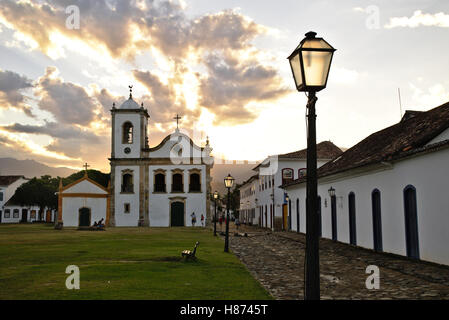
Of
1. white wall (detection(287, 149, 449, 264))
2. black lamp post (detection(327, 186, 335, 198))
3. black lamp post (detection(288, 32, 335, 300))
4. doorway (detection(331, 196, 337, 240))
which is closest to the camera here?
black lamp post (detection(288, 32, 335, 300))

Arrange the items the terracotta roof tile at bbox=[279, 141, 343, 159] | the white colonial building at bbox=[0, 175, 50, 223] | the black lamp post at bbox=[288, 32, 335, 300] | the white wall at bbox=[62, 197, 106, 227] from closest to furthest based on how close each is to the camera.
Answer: the black lamp post at bbox=[288, 32, 335, 300] → the terracotta roof tile at bbox=[279, 141, 343, 159] → the white wall at bbox=[62, 197, 106, 227] → the white colonial building at bbox=[0, 175, 50, 223]

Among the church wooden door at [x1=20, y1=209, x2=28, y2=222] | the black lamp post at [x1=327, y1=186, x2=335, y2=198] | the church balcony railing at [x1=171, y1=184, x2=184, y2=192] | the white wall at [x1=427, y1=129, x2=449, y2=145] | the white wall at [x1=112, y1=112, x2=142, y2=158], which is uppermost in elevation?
the white wall at [x1=112, y1=112, x2=142, y2=158]

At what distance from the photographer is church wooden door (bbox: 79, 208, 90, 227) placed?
38.7 meters

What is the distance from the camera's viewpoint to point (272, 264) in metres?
11.9

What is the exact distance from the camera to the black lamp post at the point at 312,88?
402cm

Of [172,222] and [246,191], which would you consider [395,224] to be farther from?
[246,191]

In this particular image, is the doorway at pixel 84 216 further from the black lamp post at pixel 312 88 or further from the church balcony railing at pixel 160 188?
the black lamp post at pixel 312 88

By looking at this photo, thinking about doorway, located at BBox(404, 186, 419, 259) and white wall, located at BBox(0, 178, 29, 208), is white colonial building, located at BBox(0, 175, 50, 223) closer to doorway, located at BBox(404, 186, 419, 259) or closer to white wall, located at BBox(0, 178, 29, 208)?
white wall, located at BBox(0, 178, 29, 208)

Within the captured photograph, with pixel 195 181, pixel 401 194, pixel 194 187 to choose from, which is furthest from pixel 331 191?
pixel 194 187

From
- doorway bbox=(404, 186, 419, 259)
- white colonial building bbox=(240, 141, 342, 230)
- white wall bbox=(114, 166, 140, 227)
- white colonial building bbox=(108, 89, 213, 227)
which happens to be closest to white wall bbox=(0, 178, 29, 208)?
white colonial building bbox=(108, 89, 213, 227)

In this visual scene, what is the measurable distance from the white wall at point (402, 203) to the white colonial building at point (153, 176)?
21.6 meters

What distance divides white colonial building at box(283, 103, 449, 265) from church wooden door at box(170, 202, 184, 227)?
20.9 m
